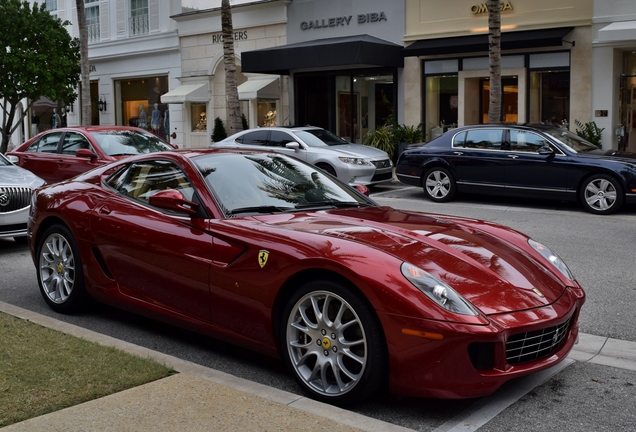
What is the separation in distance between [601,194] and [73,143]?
9.57 metres

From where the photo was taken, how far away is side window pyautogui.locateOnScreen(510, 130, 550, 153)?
1457 cm

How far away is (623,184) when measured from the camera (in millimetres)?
13531

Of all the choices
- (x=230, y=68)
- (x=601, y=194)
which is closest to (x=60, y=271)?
(x=601, y=194)

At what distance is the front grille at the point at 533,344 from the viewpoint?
14.2 ft

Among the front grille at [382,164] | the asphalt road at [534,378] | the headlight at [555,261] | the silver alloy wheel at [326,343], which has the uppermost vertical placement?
the front grille at [382,164]

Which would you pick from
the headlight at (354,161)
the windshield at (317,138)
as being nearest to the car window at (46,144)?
the windshield at (317,138)

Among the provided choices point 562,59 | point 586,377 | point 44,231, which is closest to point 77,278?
point 44,231

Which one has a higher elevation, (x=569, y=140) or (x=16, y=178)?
(x=569, y=140)

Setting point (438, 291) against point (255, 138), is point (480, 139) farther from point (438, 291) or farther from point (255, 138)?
point (438, 291)

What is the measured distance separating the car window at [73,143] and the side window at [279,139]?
5.09 meters

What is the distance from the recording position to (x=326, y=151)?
17.4m

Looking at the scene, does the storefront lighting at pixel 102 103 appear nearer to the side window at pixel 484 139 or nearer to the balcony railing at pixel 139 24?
the balcony railing at pixel 139 24

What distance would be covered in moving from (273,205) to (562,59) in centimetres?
1742

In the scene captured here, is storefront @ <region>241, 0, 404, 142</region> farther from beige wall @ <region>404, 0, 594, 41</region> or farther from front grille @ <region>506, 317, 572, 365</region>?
front grille @ <region>506, 317, 572, 365</region>
